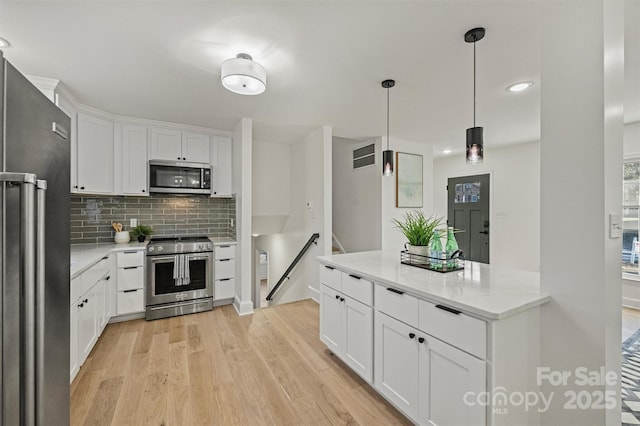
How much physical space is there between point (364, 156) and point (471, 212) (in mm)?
2732

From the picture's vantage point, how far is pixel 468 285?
1596 mm

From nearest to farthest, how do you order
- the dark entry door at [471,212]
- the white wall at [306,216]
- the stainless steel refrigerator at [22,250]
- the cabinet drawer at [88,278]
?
the stainless steel refrigerator at [22,250]
the cabinet drawer at [88,278]
the white wall at [306,216]
the dark entry door at [471,212]

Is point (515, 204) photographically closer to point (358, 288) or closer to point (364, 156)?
point (364, 156)

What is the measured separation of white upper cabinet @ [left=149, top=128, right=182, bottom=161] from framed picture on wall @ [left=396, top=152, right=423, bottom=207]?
3290 mm

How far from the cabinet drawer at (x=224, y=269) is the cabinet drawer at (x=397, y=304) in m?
2.44

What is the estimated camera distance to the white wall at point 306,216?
152 inches

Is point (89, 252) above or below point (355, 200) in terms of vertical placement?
below

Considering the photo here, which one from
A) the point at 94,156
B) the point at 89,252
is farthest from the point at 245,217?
the point at 94,156

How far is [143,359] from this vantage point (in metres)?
2.44

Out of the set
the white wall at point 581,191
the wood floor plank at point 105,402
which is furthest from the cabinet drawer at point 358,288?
the wood floor plank at point 105,402

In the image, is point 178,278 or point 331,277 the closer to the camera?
point 331,277

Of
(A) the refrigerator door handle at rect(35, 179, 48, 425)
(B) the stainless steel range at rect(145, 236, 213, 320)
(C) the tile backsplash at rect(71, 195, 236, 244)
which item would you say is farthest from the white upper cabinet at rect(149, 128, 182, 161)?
(A) the refrigerator door handle at rect(35, 179, 48, 425)

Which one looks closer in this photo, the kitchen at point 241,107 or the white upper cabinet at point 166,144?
the kitchen at point 241,107

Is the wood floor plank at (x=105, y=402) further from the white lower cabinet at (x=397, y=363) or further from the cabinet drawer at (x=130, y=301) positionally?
the white lower cabinet at (x=397, y=363)
